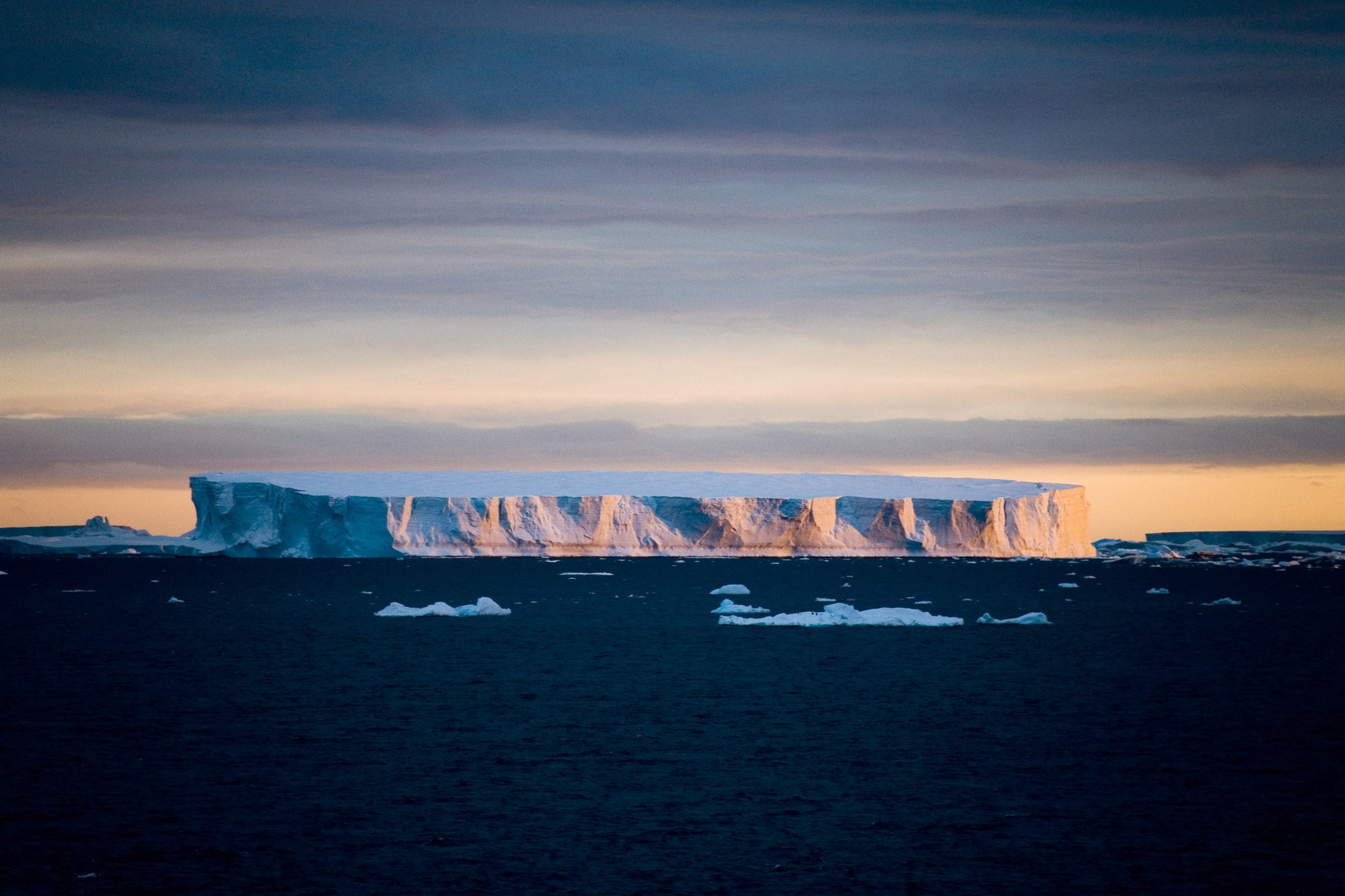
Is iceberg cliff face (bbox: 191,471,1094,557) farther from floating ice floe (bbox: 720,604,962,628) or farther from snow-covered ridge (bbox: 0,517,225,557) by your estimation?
floating ice floe (bbox: 720,604,962,628)

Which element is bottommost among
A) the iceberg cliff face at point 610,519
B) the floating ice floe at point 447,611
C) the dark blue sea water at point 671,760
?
the dark blue sea water at point 671,760

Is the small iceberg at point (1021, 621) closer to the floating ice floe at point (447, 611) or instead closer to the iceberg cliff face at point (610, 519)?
the floating ice floe at point (447, 611)

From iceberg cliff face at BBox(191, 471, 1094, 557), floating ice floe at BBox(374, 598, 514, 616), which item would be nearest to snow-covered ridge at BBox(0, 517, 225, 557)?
iceberg cliff face at BBox(191, 471, 1094, 557)

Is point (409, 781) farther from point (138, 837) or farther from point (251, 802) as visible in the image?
point (138, 837)

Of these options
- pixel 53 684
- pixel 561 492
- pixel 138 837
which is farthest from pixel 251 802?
pixel 561 492

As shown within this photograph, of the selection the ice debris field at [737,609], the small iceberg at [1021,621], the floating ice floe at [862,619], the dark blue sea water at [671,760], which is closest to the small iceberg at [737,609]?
the ice debris field at [737,609]

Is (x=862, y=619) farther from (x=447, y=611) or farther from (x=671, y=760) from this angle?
(x=671, y=760)
